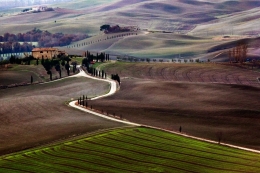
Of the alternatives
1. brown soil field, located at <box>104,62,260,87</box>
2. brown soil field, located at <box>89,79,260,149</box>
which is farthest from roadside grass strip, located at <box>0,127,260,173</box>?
brown soil field, located at <box>104,62,260,87</box>

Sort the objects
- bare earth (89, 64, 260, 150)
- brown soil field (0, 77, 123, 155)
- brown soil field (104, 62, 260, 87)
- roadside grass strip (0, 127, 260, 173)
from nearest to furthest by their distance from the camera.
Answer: roadside grass strip (0, 127, 260, 173) → brown soil field (0, 77, 123, 155) → bare earth (89, 64, 260, 150) → brown soil field (104, 62, 260, 87)

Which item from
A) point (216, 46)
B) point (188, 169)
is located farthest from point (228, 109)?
point (216, 46)

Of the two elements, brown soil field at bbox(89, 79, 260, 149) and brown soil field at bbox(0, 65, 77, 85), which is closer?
brown soil field at bbox(89, 79, 260, 149)

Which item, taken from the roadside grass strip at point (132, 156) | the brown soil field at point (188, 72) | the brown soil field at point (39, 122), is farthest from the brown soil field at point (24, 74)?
the roadside grass strip at point (132, 156)

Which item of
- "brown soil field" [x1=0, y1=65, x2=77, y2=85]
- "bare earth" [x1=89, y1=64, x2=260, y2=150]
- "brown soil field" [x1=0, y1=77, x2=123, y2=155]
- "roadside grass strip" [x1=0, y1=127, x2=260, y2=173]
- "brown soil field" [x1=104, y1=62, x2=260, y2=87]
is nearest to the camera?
"roadside grass strip" [x1=0, y1=127, x2=260, y2=173]

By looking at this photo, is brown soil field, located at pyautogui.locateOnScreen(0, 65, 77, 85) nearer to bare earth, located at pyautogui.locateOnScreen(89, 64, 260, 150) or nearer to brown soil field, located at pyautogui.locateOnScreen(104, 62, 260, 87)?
brown soil field, located at pyautogui.locateOnScreen(104, 62, 260, 87)

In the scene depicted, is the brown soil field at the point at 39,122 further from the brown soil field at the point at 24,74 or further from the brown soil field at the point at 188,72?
the brown soil field at the point at 188,72

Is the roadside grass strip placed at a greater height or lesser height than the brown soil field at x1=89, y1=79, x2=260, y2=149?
lesser

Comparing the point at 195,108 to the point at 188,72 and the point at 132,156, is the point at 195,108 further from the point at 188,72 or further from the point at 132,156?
the point at 188,72
